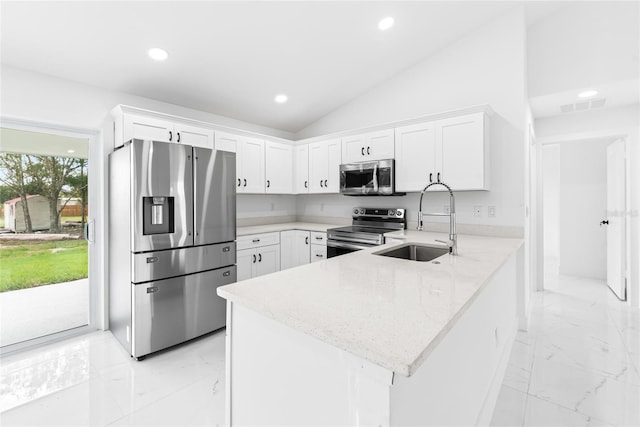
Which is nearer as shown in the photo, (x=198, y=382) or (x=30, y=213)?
(x=198, y=382)

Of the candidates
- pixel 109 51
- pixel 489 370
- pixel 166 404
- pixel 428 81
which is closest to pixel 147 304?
pixel 166 404

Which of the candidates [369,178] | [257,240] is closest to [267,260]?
[257,240]

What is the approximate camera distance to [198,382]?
2148 millimetres

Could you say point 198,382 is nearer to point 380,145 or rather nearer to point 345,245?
point 345,245

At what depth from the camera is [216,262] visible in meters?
2.91

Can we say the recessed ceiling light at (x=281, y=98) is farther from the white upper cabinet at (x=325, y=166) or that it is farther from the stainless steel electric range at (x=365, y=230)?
the stainless steel electric range at (x=365, y=230)

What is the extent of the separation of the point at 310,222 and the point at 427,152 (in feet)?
7.28

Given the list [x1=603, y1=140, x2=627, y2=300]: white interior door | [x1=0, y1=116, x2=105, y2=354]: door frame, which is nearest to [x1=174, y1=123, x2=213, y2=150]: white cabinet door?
[x1=0, y1=116, x2=105, y2=354]: door frame

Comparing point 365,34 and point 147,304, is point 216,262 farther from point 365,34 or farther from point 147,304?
point 365,34

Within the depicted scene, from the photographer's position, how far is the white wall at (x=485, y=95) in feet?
9.83

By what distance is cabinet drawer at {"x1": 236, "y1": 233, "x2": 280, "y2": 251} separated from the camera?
3480 mm

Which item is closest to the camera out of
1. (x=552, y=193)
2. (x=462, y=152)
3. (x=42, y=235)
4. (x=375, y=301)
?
(x=375, y=301)

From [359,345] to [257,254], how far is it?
3.01 meters

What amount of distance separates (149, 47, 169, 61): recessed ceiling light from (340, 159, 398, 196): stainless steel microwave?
2.20 metres
